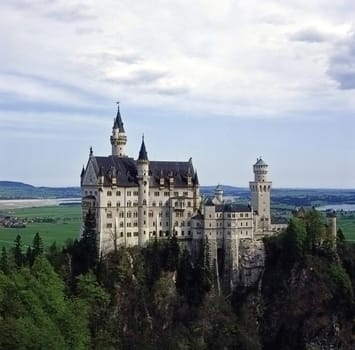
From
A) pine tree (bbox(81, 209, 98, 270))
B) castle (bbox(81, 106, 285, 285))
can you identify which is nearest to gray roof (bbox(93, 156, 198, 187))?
castle (bbox(81, 106, 285, 285))

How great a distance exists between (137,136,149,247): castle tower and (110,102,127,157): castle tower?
9.23 metres

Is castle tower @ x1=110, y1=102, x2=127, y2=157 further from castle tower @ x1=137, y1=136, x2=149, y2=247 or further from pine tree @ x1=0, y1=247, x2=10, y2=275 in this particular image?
pine tree @ x1=0, y1=247, x2=10, y2=275

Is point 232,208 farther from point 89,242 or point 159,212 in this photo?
point 89,242

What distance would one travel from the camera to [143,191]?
123562 millimetres

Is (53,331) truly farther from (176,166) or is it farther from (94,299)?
(176,166)

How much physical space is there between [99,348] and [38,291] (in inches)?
488

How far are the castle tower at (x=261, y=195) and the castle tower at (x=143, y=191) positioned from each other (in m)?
20.9

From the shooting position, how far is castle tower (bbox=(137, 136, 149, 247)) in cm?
12256

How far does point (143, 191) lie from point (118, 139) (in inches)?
554

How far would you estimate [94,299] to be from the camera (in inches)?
4321

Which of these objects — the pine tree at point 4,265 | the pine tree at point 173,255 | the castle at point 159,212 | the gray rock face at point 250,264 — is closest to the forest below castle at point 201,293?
the pine tree at point 173,255

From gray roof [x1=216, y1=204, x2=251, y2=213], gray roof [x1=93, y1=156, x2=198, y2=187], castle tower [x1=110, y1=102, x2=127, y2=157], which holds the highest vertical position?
castle tower [x1=110, y1=102, x2=127, y2=157]

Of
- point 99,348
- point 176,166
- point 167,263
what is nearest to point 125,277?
point 167,263

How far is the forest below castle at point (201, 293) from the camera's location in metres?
111
